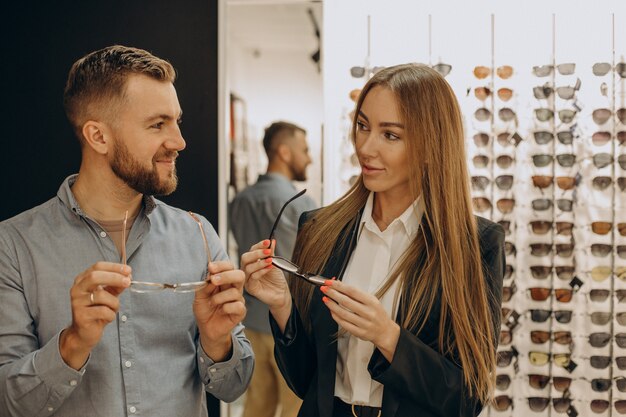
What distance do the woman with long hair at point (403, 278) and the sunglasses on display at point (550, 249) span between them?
5.78ft

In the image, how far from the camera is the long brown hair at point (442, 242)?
2354 mm

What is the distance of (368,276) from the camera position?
8.24 ft

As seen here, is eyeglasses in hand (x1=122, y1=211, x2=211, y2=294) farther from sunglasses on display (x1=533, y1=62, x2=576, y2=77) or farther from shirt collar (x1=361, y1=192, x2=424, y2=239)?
sunglasses on display (x1=533, y1=62, x2=576, y2=77)

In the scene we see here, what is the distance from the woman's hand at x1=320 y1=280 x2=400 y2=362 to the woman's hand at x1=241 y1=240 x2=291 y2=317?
0.24 metres

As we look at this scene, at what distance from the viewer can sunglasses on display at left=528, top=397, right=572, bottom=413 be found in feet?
13.4

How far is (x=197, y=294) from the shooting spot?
7.45 feet

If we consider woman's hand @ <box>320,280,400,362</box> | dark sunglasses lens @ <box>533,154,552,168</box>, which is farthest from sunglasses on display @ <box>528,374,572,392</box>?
woman's hand @ <box>320,280,400,362</box>

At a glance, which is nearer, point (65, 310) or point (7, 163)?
point (65, 310)

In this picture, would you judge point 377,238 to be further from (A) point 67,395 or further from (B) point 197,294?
(A) point 67,395

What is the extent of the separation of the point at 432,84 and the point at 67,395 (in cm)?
153

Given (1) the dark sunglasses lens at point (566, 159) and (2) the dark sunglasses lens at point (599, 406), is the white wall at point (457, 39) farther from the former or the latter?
(2) the dark sunglasses lens at point (599, 406)

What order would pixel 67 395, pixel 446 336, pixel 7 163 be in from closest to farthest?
pixel 67 395, pixel 446 336, pixel 7 163

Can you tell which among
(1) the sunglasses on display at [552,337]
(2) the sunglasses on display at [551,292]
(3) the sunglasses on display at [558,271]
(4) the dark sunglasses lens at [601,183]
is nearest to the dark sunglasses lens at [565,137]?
(4) the dark sunglasses lens at [601,183]

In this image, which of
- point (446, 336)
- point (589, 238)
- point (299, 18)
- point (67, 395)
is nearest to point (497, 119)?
point (589, 238)
